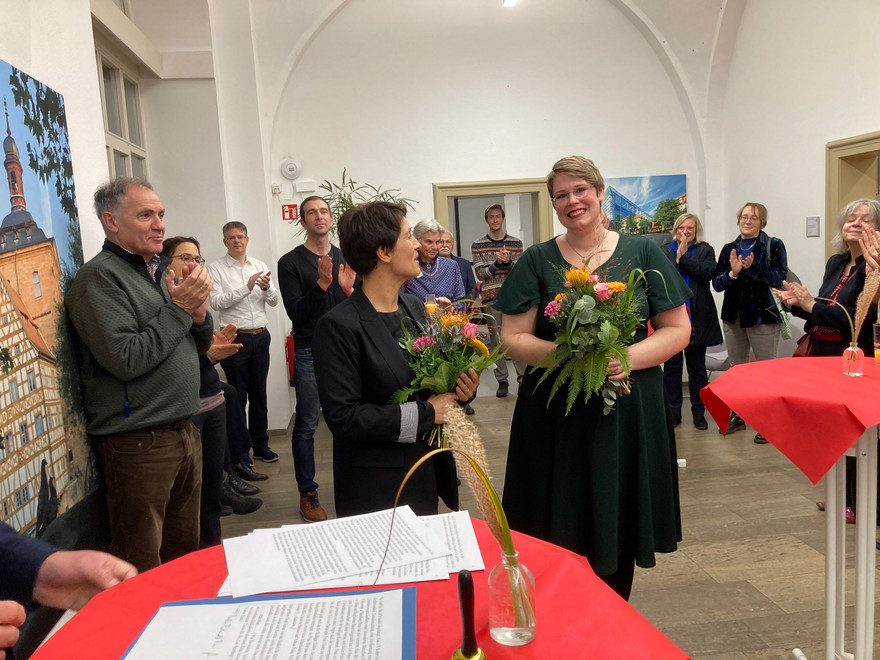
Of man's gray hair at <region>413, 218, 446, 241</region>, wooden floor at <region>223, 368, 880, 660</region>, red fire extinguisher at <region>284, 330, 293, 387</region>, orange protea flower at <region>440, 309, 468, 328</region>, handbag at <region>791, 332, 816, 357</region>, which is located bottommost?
wooden floor at <region>223, 368, 880, 660</region>

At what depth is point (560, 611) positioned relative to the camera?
3.28 ft

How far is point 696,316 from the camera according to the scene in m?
5.38

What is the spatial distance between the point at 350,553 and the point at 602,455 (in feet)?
3.66

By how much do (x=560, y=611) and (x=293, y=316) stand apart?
3107mm

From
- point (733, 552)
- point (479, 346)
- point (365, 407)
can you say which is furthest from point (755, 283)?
point (365, 407)

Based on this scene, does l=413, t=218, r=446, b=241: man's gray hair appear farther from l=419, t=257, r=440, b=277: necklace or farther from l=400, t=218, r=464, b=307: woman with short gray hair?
l=419, t=257, r=440, b=277: necklace

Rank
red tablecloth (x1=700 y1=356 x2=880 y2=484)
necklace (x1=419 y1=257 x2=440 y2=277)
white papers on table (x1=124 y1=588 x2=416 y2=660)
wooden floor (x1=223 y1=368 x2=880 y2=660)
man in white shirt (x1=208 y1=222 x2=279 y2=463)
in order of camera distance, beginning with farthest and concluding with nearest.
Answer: necklace (x1=419 y1=257 x2=440 y2=277) < man in white shirt (x1=208 y1=222 x2=279 y2=463) < wooden floor (x1=223 y1=368 x2=880 y2=660) < red tablecloth (x1=700 y1=356 x2=880 y2=484) < white papers on table (x1=124 y1=588 x2=416 y2=660)

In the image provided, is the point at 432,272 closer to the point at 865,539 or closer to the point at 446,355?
the point at 446,355

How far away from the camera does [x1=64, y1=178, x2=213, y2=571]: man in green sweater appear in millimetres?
2123

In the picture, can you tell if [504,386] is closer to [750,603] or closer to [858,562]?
[750,603]

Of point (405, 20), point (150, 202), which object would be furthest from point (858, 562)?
point (405, 20)

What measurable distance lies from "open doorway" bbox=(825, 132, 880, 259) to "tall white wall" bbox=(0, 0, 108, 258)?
531 cm

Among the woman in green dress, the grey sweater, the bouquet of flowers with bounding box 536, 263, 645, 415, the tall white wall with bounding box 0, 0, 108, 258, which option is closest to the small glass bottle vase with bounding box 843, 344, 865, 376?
the woman in green dress

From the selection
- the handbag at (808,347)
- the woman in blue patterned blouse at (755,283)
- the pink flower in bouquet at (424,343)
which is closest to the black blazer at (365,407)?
the pink flower in bouquet at (424,343)
